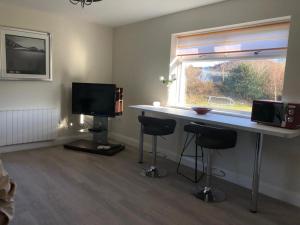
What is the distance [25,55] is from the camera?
4125 mm

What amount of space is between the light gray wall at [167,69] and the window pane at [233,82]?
0.30 metres

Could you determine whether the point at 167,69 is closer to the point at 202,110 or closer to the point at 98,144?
the point at 202,110

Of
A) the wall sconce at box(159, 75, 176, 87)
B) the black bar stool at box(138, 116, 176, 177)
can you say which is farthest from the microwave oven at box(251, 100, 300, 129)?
the wall sconce at box(159, 75, 176, 87)

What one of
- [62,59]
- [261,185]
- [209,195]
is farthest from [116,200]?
[62,59]

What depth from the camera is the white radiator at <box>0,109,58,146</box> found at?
13.4ft

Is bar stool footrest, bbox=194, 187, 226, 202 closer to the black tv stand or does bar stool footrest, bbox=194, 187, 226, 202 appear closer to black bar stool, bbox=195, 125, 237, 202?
black bar stool, bbox=195, 125, 237, 202

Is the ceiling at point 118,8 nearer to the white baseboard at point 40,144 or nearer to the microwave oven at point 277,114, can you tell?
the microwave oven at point 277,114

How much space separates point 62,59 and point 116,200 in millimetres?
2902

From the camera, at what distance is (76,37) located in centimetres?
475

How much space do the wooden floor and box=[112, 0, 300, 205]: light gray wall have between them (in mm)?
275

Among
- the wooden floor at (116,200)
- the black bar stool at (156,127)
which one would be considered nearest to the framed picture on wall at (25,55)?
the wooden floor at (116,200)

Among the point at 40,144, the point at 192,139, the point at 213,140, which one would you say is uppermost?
the point at 213,140

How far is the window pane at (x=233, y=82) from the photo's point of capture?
10.2 feet

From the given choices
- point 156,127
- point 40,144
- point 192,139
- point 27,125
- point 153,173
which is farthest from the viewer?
point 40,144
